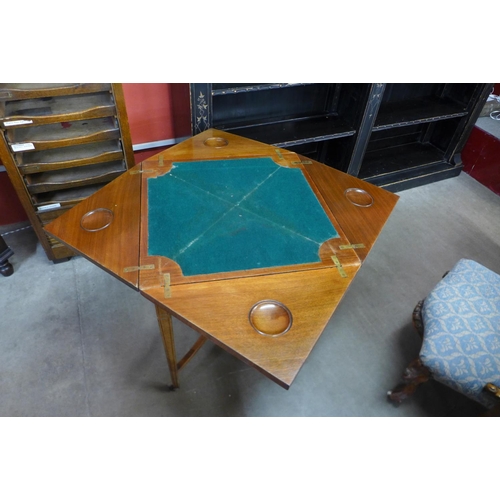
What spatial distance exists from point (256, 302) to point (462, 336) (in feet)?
3.20

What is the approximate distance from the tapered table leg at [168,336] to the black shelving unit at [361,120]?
4.10 feet

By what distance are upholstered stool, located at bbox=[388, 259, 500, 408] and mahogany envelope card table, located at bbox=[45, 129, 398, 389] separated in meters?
0.52

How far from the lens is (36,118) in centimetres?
171

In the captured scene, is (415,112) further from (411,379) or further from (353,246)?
(411,379)

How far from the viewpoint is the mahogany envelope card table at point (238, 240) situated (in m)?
1.11

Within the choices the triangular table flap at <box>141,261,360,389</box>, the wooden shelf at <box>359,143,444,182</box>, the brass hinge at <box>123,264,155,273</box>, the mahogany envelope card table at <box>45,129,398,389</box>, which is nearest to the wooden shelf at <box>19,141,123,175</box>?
the mahogany envelope card table at <box>45,129,398,389</box>

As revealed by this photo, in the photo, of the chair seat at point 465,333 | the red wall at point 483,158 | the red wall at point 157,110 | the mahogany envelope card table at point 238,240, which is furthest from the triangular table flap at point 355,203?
the red wall at point 483,158

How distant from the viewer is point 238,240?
1372mm

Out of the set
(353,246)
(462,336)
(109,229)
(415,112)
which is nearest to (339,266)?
(353,246)

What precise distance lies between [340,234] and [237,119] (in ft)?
4.99

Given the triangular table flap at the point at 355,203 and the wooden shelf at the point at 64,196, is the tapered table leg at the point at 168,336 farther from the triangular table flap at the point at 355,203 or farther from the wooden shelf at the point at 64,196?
the wooden shelf at the point at 64,196

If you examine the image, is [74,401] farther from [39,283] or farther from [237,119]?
[237,119]

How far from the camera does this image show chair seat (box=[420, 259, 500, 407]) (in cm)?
143

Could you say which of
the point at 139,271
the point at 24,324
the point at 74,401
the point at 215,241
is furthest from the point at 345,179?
the point at 24,324
